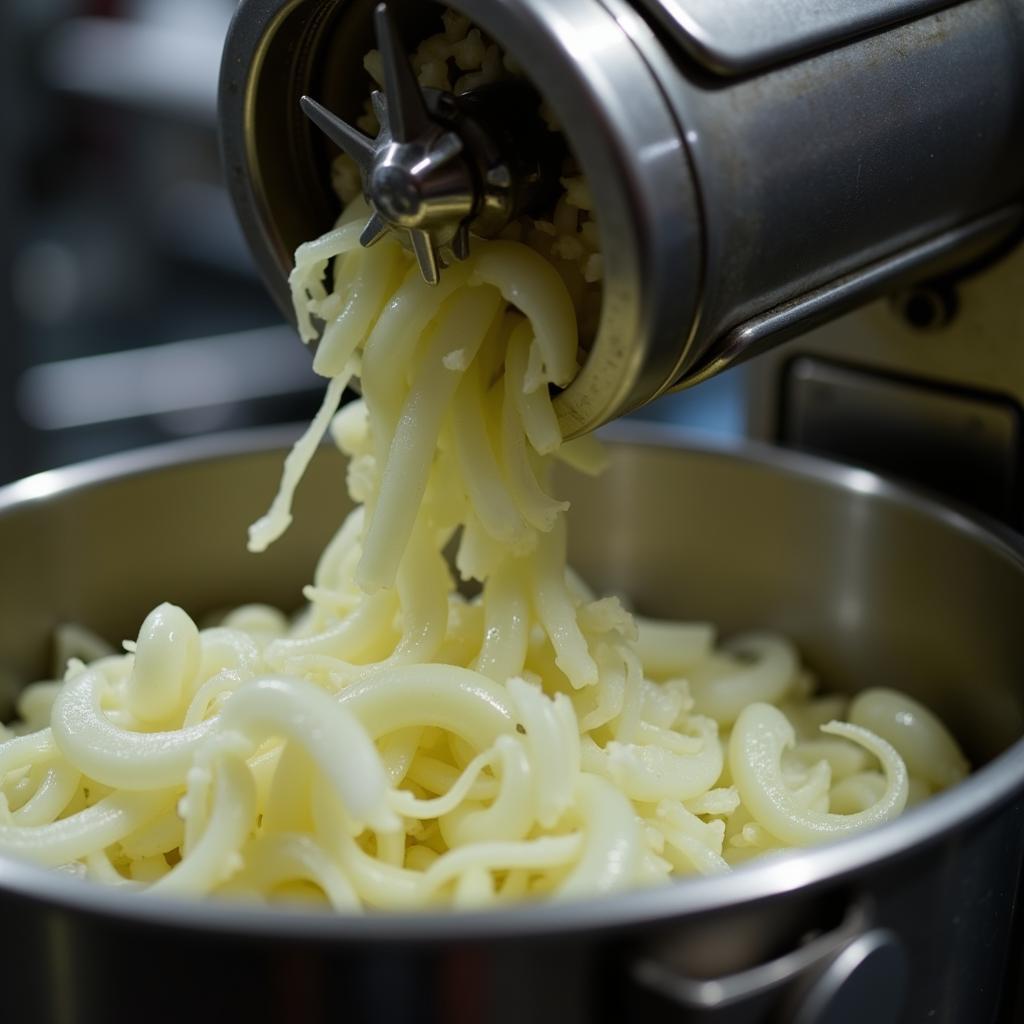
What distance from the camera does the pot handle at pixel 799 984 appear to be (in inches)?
24.7

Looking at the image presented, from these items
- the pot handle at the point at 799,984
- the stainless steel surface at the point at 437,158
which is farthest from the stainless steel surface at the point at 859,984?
the stainless steel surface at the point at 437,158

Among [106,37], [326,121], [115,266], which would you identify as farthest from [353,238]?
[115,266]

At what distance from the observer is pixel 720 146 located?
748 mm

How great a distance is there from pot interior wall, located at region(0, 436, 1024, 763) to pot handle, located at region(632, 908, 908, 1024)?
1.30 ft

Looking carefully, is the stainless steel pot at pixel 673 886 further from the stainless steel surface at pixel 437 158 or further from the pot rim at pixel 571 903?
the stainless steel surface at pixel 437 158

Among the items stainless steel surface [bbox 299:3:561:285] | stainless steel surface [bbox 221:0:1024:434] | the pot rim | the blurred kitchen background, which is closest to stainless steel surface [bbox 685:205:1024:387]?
stainless steel surface [bbox 221:0:1024:434]

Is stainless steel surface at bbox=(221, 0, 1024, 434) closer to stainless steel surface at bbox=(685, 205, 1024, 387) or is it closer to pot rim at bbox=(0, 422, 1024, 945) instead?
stainless steel surface at bbox=(685, 205, 1024, 387)

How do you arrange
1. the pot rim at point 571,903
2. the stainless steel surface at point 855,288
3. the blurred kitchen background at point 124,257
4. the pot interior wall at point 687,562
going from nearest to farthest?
the pot rim at point 571,903 < the stainless steel surface at point 855,288 < the pot interior wall at point 687,562 < the blurred kitchen background at point 124,257

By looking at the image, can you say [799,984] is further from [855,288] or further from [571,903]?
[855,288]

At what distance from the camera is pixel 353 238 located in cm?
88

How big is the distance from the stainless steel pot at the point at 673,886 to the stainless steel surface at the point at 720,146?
0.27m

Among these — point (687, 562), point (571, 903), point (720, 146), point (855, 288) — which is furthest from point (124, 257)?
point (571, 903)

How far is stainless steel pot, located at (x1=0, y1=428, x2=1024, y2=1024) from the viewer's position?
62 cm

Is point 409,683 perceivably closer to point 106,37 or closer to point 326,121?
point 326,121
